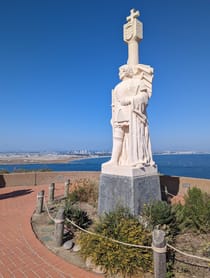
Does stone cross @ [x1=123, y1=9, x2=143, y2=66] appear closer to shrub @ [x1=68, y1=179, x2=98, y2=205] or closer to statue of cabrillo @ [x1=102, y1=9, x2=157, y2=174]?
statue of cabrillo @ [x1=102, y1=9, x2=157, y2=174]

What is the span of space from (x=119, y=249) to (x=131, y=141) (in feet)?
11.3

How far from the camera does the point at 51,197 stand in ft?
28.5

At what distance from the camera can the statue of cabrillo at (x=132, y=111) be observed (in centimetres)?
658

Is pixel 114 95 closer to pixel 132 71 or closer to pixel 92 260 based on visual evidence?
pixel 132 71

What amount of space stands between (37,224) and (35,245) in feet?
4.64

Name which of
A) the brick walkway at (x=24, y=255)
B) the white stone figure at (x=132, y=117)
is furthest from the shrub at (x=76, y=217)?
the white stone figure at (x=132, y=117)

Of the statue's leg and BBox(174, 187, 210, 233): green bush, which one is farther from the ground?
the statue's leg

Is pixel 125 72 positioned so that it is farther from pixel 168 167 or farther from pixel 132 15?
pixel 168 167

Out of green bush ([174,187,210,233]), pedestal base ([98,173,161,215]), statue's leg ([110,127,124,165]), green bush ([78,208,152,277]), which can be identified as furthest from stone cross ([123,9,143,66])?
green bush ([78,208,152,277])

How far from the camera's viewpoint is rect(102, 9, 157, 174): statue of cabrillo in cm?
658

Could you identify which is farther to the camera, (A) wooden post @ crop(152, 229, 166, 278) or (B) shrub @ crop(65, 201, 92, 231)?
(B) shrub @ crop(65, 201, 92, 231)

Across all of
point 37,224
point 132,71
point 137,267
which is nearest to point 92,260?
point 137,267

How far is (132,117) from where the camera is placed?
21.6 ft

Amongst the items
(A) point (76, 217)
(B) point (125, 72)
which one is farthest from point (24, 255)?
(B) point (125, 72)
